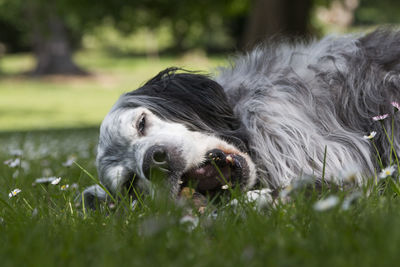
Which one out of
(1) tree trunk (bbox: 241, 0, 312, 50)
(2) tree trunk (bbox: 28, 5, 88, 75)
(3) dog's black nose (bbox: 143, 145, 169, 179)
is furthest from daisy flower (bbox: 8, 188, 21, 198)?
(2) tree trunk (bbox: 28, 5, 88, 75)

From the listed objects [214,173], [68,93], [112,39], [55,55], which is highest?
[214,173]

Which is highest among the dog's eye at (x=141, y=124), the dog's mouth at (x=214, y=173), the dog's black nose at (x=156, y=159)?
the dog's eye at (x=141, y=124)

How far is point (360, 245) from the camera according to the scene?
1.68 metres

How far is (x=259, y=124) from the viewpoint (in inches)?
139

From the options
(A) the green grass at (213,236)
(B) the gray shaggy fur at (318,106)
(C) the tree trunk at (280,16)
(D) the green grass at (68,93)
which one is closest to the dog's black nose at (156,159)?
(A) the green grass at (213,236)

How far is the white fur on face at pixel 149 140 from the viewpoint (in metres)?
3.13

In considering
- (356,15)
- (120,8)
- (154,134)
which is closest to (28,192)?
(154,134)

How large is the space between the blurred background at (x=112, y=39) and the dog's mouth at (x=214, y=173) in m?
0.90

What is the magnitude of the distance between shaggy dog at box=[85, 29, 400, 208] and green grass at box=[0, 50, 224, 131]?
4.13 metres

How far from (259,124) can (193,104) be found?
18.4 inches

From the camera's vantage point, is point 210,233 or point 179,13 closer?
point 210,233

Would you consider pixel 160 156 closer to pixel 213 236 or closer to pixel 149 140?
pixel 149 140

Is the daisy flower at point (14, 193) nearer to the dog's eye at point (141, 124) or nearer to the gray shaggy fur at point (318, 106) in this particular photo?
the dog's eye at point (141, 124)

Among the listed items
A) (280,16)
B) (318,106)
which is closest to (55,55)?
(280,16)
